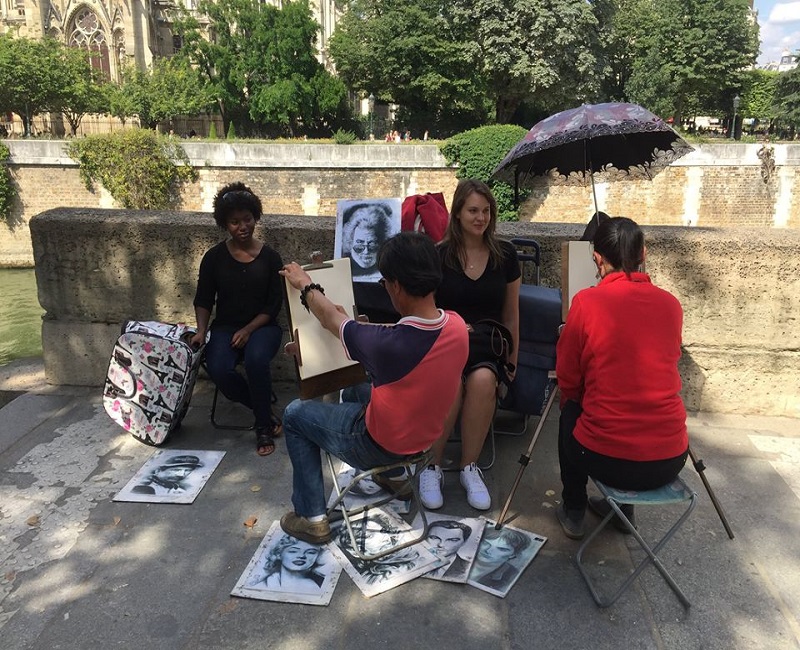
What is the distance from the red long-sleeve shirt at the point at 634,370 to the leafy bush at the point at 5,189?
74.7ft

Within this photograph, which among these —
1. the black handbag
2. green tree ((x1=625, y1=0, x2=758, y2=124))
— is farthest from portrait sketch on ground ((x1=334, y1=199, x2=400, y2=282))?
green tree ((x1=625, y1=0, x2=758, y2=124))

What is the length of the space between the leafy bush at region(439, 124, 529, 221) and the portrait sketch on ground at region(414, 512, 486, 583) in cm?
1692

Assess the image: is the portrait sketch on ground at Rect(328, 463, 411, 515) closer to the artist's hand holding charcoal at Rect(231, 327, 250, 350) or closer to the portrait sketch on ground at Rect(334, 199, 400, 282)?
the artist's hand holding charcoal at Rect(231, 327, 250, 350)

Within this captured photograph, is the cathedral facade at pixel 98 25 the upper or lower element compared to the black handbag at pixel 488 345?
upper

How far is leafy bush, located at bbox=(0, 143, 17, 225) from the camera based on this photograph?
65.6 ft

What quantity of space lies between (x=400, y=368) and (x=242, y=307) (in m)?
1.76

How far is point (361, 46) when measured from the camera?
3073 centimetres

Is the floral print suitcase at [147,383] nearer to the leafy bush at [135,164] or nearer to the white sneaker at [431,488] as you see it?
the white sneaker at [431,488]

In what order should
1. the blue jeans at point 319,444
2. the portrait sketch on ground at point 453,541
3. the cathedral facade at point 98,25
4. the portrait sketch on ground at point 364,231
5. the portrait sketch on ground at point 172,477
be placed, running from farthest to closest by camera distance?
the cathedral facade at point 98,25
the portrait sketch on ground at point 364,231
the portrait sketch on ground at point 172,477
the portrait sketch on ground at point 453,541
the blue jeans at point 319,444

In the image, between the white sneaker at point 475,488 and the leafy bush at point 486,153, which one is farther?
the leafy bush at point 486,153

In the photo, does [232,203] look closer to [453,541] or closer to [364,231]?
[364,231]

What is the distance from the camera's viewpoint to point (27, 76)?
89.1 ft

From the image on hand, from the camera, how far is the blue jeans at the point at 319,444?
2361mm

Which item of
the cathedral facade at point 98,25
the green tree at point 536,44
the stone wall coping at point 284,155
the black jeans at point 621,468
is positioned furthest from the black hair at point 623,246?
the cathedral facade at point 98,25
